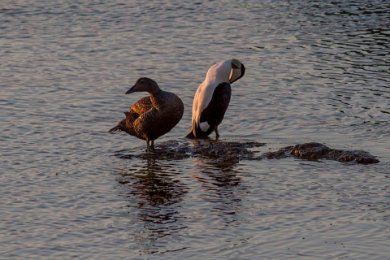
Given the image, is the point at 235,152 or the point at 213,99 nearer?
the point at 235,152

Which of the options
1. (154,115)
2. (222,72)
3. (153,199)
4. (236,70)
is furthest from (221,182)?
(236,70)

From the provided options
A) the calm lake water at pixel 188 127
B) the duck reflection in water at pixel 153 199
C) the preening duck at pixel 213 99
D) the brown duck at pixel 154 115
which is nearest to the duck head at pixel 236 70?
the preening duck at pixel 213 99

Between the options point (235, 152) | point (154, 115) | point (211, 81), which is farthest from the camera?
point (211, 81)

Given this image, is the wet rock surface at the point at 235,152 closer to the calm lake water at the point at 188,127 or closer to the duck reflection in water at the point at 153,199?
the calm lake water at the point at 188,127

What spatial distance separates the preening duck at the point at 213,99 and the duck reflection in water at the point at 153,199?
49.8 inches

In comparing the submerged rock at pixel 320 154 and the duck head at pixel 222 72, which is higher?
the duck head at pixel 222 72

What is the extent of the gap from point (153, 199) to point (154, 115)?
2.41 metres

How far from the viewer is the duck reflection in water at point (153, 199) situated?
37.9ft

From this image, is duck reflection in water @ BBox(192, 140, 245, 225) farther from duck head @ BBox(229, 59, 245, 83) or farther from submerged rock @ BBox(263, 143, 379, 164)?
duck head @ BBox(229, 59, 245, 83)

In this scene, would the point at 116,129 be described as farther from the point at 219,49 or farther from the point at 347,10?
the point at 347,10

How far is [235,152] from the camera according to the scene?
49.1 feet

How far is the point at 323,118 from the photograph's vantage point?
55.4 ft

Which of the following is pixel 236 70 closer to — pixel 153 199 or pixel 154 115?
pixel 154 115

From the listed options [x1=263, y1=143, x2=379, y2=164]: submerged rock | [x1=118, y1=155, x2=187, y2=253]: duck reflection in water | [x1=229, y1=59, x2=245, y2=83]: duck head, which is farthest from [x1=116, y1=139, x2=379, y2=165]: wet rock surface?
[x1=229, y1=59, x2=245, y2=83]: duck head
